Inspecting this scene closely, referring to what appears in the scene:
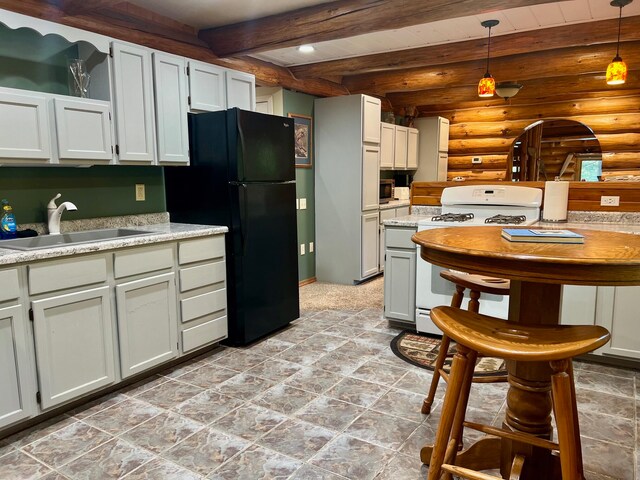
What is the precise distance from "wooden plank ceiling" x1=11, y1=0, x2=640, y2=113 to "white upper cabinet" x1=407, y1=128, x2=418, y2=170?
1.15 m

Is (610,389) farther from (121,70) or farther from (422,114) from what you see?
(422,114)

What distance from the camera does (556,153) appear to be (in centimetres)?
626

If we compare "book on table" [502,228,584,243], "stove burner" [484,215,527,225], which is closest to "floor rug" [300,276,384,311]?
"stove burner" [484,215,527,225]

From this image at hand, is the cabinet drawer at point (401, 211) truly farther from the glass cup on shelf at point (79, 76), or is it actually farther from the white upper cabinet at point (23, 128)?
the white upper cabinet at point (23, 128)

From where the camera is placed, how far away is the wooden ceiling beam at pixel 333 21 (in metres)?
2.76

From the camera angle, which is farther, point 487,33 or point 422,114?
point 422,114

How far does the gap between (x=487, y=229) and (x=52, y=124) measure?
2287 millimetres

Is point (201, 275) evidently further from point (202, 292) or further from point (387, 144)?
point (387, 144)

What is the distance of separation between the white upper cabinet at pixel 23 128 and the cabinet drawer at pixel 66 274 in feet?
1.97

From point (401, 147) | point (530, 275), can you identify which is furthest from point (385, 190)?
point (530, 275)

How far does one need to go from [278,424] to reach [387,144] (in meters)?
4.15

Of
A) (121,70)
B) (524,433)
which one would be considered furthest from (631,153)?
(121,70)

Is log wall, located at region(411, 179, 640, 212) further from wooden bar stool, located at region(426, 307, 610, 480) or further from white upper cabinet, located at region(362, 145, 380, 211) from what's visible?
wooden bar stool, located at region(426, 307, 610, 480)

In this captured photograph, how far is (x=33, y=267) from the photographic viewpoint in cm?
219
